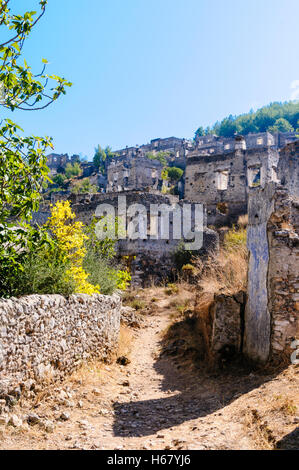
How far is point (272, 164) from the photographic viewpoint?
1069 inches

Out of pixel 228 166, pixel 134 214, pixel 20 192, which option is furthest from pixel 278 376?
pixel 228 166

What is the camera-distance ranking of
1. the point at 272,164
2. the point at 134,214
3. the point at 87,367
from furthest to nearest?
the point at 272,164 → the point at 134,214 → the point at 87,367

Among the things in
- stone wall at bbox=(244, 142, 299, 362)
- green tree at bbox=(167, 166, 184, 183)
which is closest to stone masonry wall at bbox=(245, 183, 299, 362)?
stone wall at bbox=(244, 142, 299, 362)

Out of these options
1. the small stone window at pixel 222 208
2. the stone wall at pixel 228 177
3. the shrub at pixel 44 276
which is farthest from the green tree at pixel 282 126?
the shrub at pixel 44 276

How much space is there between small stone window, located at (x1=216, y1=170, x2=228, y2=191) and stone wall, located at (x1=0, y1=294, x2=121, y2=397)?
21.0 meters

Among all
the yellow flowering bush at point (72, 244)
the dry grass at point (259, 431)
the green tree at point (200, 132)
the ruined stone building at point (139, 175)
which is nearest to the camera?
the dry grass at point (259, 431)

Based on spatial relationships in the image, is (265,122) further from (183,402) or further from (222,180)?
(183,402)

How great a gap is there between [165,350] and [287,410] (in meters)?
4.62

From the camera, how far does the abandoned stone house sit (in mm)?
25797

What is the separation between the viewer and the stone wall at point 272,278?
6.36 m

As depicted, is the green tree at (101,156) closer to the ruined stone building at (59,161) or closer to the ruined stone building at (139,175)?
the ruined stone building at (59,161)

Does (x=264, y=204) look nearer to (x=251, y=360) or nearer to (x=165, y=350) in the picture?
(x=251, y=360)

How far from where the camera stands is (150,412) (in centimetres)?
564

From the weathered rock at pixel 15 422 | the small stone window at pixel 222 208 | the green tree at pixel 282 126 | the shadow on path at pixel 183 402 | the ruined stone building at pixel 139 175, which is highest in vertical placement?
the green tree at pixel 282 126
